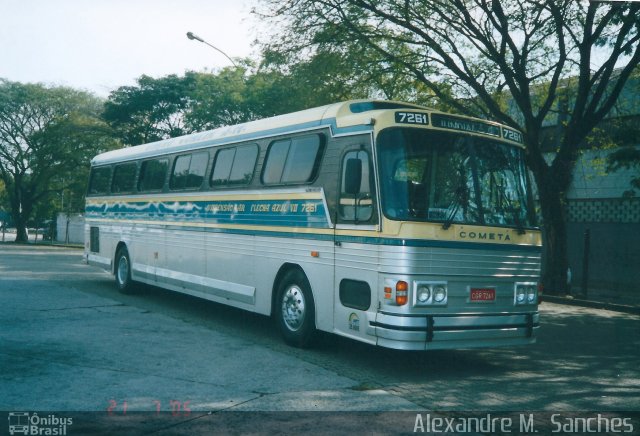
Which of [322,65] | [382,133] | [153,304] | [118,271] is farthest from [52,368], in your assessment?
[322,65]

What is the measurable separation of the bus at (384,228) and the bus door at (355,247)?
19mm

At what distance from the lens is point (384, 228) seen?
7551mm

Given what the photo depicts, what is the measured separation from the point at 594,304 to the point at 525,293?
8.82 m

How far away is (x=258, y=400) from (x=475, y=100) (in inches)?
576

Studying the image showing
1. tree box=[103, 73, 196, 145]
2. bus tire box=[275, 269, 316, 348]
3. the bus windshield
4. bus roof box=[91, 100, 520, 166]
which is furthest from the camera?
tree box=[103, 73, 196, 145]

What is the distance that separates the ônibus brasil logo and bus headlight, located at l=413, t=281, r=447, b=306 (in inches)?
146

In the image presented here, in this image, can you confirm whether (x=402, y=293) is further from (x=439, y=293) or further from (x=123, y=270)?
(x=123, y=270)

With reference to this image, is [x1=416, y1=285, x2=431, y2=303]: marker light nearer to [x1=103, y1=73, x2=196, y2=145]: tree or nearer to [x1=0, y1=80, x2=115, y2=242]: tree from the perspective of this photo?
[x1=103, y1=73, x2=196, y2=145]: tree

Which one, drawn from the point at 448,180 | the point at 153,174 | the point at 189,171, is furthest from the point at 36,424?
the point at 153,174

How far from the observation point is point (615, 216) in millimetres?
19469

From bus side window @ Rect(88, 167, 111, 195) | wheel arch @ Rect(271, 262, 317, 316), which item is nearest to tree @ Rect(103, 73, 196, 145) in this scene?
bus side window @ Rect(88, 167, 111, 195)

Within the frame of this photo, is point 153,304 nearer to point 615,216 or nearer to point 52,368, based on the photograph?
point 52,368

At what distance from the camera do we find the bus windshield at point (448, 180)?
7633 millimetres

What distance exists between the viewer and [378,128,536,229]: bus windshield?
7.63 m
